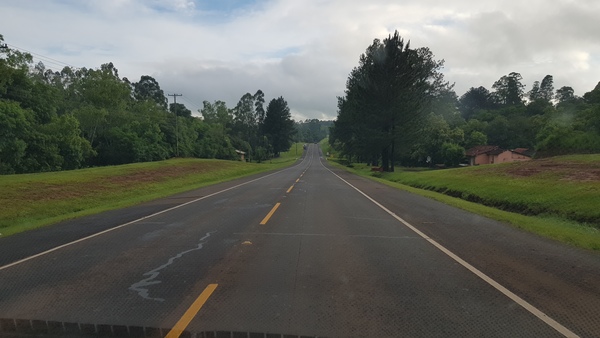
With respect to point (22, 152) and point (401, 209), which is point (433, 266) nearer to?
point (401, 209)

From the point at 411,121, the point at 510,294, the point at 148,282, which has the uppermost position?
the point at 411,121

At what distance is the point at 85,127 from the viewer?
62.2 m

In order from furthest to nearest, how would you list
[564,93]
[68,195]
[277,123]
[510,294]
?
[564,93] < [277,123] < [68,195] < [510,294]

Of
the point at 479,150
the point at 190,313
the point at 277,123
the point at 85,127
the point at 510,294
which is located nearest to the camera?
the point at 190,313

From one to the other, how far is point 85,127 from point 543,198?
63.2 m

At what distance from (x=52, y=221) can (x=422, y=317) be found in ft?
39.6

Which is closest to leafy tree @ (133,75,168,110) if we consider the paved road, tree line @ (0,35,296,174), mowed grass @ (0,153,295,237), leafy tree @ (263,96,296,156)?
tree line @ (0,35,296,174)

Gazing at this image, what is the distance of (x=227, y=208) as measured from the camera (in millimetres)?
14242

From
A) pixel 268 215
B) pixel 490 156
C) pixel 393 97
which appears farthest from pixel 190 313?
pixel 490 156

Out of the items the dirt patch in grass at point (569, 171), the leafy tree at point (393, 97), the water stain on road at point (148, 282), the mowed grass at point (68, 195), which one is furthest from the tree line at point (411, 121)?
the water stain on road at point (148, 282)

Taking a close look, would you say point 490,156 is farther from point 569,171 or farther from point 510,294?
point 510,294

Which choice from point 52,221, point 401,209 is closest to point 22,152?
point 52,221

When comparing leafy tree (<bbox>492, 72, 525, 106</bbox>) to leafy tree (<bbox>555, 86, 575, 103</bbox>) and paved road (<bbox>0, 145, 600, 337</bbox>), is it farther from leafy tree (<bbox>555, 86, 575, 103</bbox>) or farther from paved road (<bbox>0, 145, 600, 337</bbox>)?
paved road (<bbox>0, 145, 600, 337</bbox>)

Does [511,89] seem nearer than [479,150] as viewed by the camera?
No
